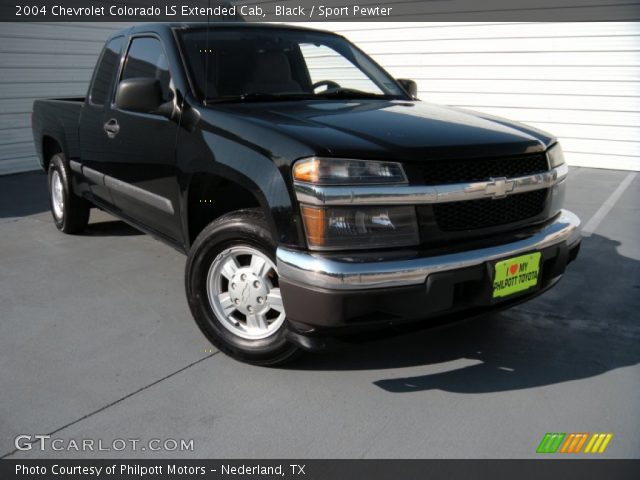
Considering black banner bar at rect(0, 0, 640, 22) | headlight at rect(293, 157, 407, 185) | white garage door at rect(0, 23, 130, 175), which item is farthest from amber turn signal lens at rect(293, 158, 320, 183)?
white garage door at rect(0, 23, 130, 175)

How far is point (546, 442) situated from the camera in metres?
2.40

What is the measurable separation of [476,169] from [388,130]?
0.44 meters

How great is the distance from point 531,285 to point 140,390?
1905mm

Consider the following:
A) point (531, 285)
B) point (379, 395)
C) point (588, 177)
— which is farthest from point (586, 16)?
point (379, 395)

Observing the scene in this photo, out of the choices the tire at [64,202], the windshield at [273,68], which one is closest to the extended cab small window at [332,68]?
the windshield at [273,68]

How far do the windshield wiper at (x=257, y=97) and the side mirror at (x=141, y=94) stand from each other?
313 mm

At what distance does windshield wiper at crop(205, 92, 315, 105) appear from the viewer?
3.27 meters

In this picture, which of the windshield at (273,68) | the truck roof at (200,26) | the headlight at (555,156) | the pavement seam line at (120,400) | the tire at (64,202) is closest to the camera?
the pavement seam line at (120,400)

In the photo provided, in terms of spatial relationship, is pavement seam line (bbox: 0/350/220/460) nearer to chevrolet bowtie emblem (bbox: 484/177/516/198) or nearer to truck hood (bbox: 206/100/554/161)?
truck hood (bbox: 206/100/554/161)

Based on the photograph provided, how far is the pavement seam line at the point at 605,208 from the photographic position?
220 inches

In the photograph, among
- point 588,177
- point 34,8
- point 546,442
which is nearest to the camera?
point 546,442

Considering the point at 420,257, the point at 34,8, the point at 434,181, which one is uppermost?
the point at 34,8

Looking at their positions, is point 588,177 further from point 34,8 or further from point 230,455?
point 34,8
